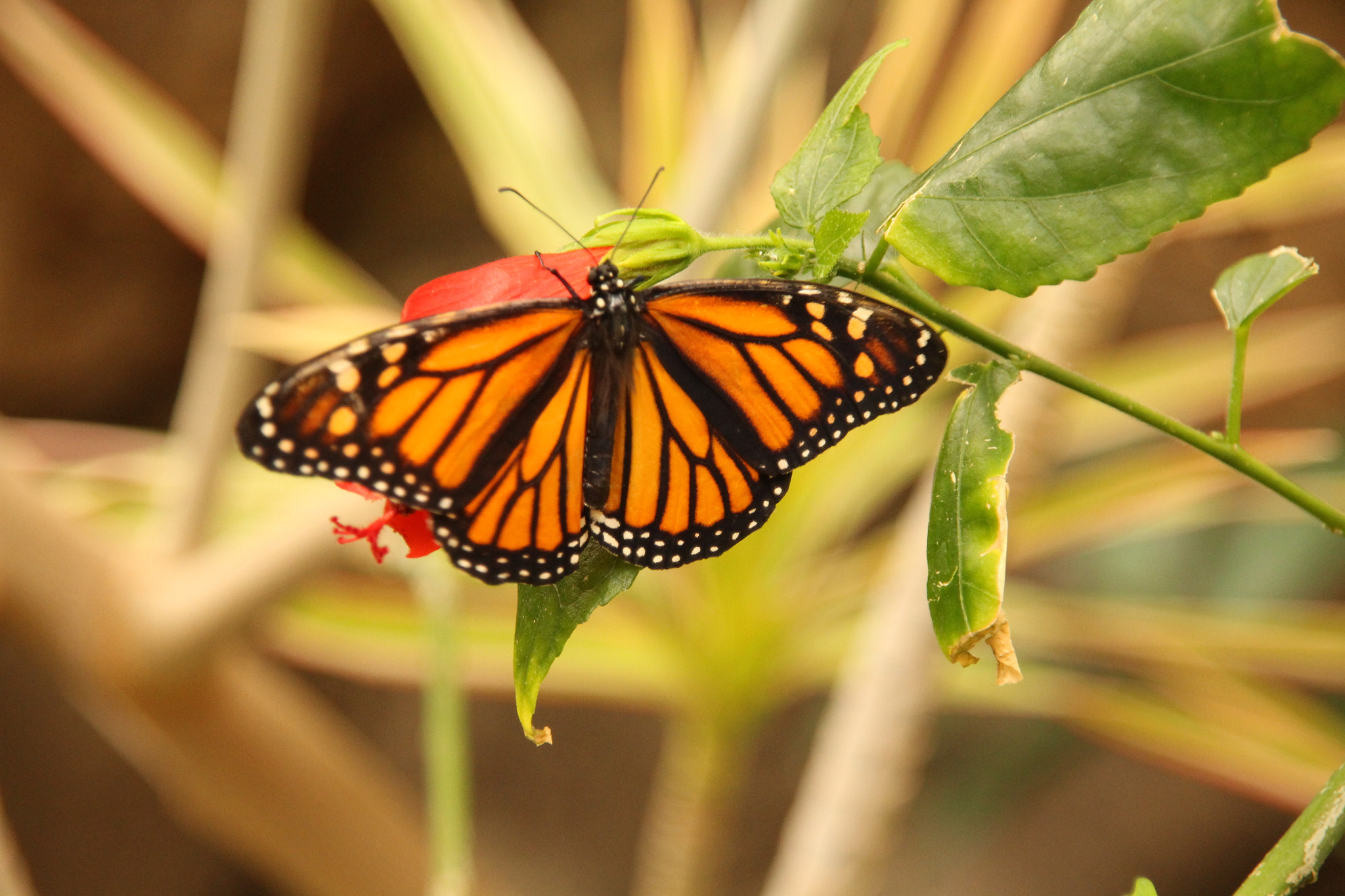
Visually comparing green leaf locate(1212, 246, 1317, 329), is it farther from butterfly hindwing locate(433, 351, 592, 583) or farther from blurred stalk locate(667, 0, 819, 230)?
blurred stalk locate(667, 0, 819, 230)

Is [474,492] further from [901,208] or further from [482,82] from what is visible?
[482,82]

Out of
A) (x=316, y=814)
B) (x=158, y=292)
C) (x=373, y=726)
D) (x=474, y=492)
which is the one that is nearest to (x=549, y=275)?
(x=474, y=492)

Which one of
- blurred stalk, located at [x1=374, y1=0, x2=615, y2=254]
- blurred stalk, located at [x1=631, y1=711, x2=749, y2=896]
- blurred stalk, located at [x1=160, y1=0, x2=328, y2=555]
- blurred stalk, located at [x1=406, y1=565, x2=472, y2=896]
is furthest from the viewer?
blurred stalk, located at [x1=374, y1=0, x2=615, y2=254]

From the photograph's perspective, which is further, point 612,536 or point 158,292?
point 158,292

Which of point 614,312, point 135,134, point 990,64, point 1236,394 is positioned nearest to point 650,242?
point 614,312

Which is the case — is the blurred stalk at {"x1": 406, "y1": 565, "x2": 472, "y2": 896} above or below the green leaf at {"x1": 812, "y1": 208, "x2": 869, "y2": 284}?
below

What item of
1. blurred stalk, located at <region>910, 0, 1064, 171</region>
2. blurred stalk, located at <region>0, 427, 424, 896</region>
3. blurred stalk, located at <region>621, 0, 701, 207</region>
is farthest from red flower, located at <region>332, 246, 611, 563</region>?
blurred stalk, located at <region>621, 0, 701, 207</region>

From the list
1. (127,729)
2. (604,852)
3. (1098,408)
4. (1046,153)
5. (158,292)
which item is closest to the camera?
(1046,153)
